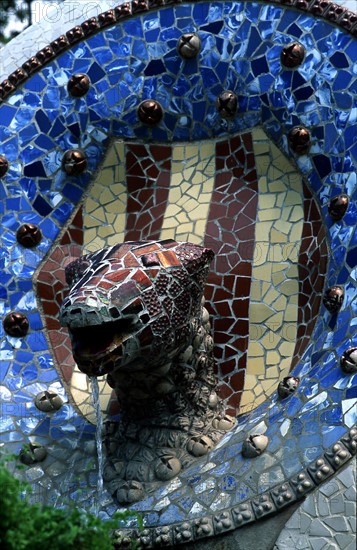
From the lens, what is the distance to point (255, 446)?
8.04 m

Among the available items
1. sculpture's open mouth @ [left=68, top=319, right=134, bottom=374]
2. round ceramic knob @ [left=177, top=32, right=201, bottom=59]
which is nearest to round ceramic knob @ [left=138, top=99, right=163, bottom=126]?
round ceramic knob @ [left=177, top=32, right=201, bottom=59]

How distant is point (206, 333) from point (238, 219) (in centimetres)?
74

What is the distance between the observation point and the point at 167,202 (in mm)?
9219

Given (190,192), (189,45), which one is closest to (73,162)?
(190,192)

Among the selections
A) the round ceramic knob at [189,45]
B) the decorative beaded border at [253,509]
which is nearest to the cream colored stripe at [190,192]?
the round ceramic knob at [189,45]

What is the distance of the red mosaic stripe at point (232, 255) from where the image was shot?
8.78m

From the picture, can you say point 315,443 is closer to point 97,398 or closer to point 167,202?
point 97,398

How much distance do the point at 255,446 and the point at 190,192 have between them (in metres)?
1.69

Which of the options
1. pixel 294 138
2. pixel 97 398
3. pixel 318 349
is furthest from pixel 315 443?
pixel 294 138

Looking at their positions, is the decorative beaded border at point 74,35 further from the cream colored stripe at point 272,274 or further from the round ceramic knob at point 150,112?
the cream colored stripe at point 272,274

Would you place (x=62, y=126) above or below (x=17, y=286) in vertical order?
above

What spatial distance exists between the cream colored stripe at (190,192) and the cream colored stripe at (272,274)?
28cm

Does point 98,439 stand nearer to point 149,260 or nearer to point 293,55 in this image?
point 149,260

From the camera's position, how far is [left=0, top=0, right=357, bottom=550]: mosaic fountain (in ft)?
26.3
